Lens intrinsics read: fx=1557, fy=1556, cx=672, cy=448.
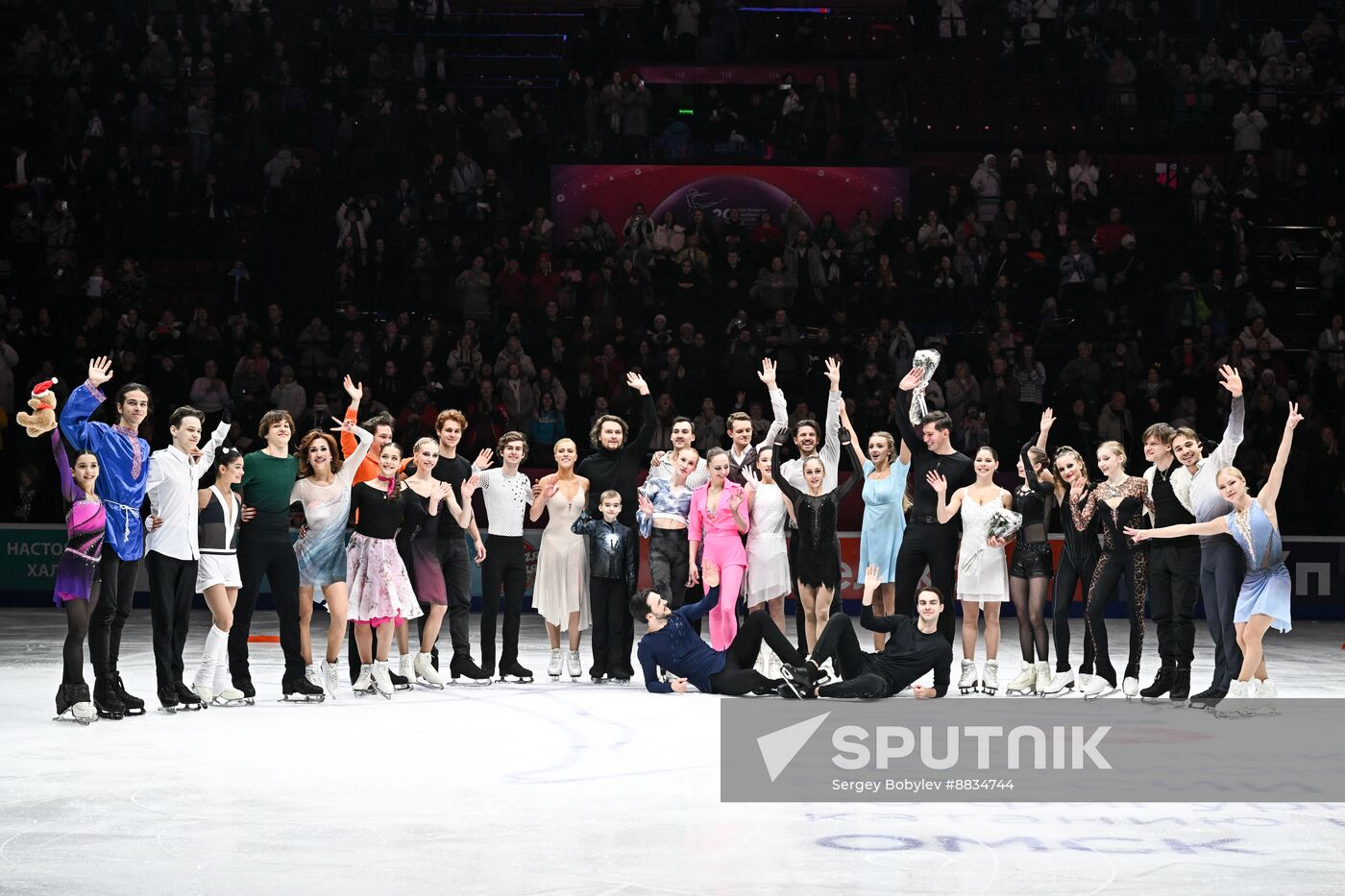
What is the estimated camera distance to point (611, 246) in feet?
68.4

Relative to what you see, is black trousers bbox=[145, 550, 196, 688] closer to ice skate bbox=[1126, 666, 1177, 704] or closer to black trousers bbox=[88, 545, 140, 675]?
black trousers bbox=[88, 545, 140, 675]

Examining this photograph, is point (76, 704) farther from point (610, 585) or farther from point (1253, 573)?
point (1253, 573)

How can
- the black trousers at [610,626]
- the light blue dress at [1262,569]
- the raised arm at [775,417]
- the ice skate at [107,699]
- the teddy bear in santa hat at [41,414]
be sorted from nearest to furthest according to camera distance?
the teddy bear in santa hat at [41,414], the ice skate at [107,699], the light blue dress at [1262,569], the black trousers at [610,626], the raised arm at [775,417]

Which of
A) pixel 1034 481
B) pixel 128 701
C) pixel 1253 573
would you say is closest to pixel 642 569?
pixel 1034 481

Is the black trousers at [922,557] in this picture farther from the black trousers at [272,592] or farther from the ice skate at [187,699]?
the ice skate at [187,699]

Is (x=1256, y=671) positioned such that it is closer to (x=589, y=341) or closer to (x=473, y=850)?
(x=473, y=850)

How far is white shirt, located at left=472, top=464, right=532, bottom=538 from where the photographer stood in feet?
37.0

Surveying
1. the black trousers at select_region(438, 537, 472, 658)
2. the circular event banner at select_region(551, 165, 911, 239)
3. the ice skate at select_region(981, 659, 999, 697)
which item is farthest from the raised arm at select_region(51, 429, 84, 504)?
the circular event banner at select_region(551, 165, 911, 239)

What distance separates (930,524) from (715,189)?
11724mm

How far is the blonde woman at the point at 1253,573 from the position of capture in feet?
31.2

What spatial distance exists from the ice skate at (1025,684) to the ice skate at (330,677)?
4.53 metres

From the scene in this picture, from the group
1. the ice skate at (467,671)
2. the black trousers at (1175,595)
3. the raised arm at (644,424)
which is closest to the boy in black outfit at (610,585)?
the raised arm at (644,424)

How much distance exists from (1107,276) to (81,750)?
630 inches

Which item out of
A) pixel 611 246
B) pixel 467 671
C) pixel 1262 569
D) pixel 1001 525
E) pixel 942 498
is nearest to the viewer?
pixel 1262 569
